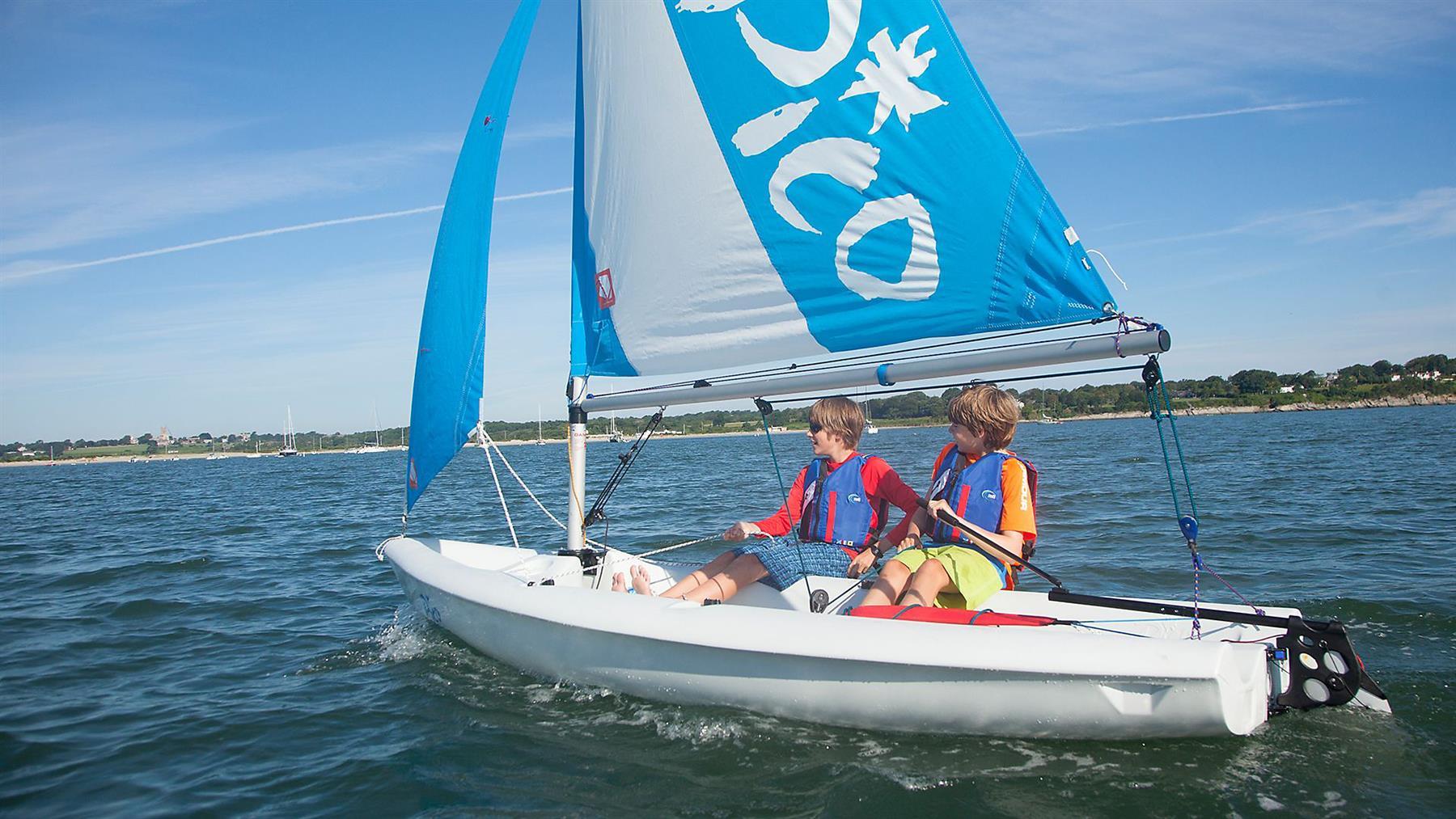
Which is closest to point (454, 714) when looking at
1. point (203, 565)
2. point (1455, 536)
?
point (203, 565)

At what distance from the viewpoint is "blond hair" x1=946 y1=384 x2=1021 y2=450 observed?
3898 millimetres

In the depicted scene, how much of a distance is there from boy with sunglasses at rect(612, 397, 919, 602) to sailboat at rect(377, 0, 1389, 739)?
0.17 metres

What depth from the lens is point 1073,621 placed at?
11.3 ft

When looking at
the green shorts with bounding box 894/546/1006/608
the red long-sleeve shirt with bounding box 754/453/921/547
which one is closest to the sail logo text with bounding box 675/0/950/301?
the red long-sleeve shirt with bounding box 754/453/921/547

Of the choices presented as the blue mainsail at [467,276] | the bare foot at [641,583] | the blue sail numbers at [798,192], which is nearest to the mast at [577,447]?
the blue sail numbers at [798,192]

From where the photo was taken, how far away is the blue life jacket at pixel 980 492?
12.5ft

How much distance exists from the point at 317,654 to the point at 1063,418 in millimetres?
91882

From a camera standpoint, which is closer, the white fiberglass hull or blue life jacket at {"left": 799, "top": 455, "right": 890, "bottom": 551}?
the white fiberglass hull

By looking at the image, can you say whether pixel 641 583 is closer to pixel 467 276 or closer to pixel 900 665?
pixel 900 665

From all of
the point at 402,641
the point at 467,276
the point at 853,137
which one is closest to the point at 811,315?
the point at 853,137

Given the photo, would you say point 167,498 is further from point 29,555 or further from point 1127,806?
point 1127,806

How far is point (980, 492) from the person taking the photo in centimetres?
383

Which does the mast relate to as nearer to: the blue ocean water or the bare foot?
the bare foot

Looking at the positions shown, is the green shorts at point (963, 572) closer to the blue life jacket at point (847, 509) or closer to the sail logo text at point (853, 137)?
the blue life jacket at point (847, 509)
